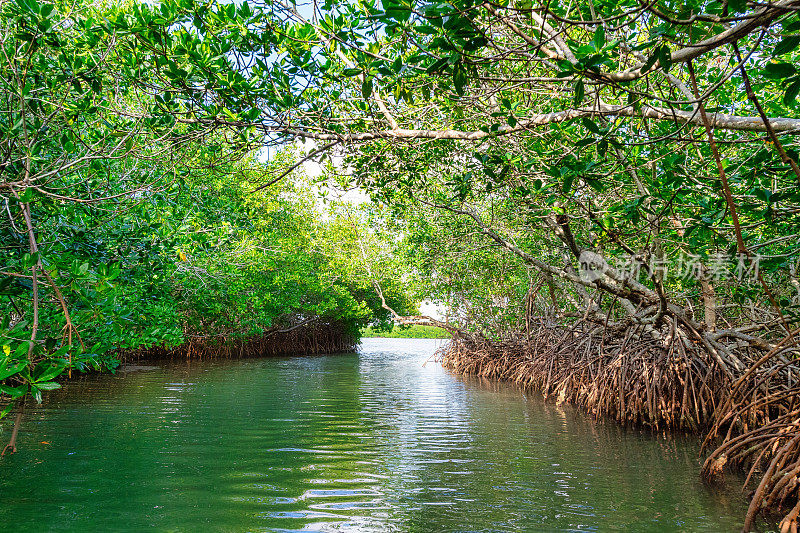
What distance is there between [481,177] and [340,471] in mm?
3281

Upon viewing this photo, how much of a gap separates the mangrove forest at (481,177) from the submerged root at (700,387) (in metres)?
0.03

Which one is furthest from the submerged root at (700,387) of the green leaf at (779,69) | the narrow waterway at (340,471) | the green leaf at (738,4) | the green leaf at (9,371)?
the green leaf at (9,371)

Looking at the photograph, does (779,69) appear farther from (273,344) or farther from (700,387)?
(273,344)

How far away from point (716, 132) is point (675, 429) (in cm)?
314

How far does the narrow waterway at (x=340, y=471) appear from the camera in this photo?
3119 millimetres

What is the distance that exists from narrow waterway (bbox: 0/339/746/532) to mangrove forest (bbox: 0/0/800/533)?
0.27ft

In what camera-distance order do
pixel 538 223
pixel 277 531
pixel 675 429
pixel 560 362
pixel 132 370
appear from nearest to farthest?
pixel 277 531
pixel 675 429
pixel 538 223
pixel 560 362
pixel 132 370

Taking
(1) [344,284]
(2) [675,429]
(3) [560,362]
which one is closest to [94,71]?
(2) [675,429]

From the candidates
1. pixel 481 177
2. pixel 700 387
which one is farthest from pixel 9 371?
pixel 700 387

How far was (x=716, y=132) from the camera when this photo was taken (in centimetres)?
511

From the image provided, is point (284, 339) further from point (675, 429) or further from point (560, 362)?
point (675, 429)

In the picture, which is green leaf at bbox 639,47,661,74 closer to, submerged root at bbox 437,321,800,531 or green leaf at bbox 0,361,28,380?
submerged root at bbox 437,321,800,531

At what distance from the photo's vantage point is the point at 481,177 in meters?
5.83

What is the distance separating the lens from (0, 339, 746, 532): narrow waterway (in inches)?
123
